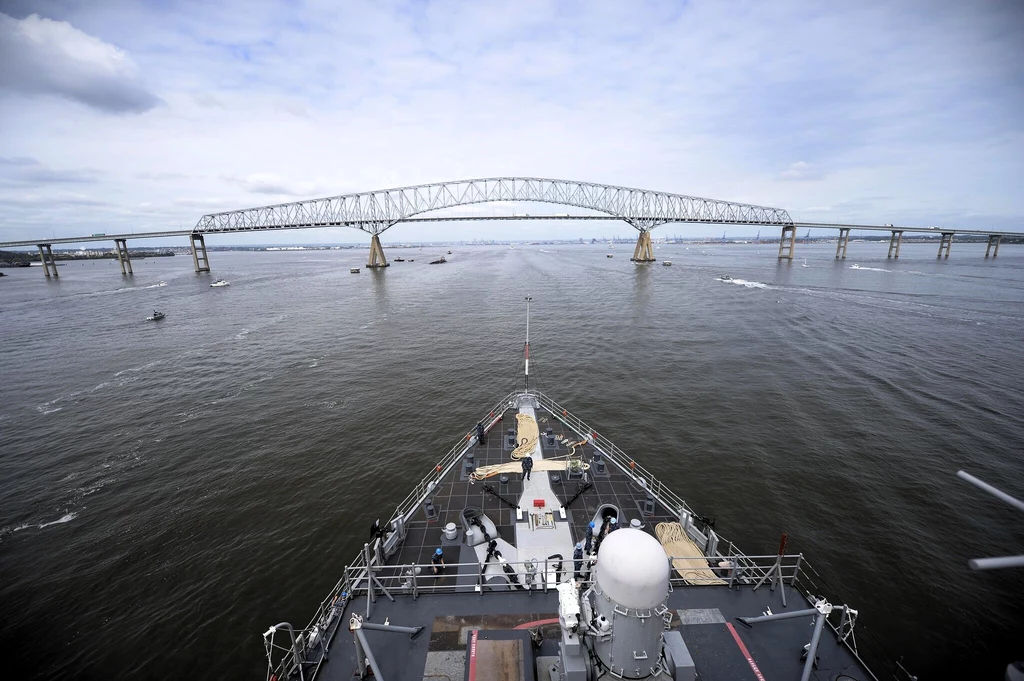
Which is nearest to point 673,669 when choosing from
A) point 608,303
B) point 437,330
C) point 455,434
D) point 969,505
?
point 455,434

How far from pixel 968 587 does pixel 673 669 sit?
2243 cm

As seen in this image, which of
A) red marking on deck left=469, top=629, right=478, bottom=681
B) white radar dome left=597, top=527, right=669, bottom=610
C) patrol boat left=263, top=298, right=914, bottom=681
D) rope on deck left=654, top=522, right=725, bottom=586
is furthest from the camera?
rope on deck left=654, top=522, right=725, bottom=586

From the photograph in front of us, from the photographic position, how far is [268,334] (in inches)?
2474

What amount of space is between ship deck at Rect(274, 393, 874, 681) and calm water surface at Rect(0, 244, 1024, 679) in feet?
23.2

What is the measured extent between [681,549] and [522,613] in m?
8.60

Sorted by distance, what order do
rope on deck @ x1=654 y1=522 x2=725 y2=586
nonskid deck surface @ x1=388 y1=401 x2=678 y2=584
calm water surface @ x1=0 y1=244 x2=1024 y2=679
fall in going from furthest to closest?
calm water surface @ x1=0 y1=244 x2=1024 y2=679
nonskid deck surface @ x1=388 y1=401 x2=678 y2=584
rope on deck @ x1=654 y1=522 x2=725 y2=586

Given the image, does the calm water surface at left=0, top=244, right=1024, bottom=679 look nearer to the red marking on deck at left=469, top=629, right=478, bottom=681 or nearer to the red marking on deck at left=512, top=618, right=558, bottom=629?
the red marking on deck at left=512, top=618, right=558, bottom=629

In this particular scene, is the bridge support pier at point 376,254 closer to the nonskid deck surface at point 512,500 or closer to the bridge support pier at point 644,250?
the bridge support pier at point 644,250

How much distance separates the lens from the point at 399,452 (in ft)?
97.3

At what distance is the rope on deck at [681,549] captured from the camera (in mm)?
15297

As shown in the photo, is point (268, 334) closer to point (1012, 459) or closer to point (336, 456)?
point (336, 456)

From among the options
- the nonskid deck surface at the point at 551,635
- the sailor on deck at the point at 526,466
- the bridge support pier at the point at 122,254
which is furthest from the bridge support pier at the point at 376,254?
the nonskid deck surface at the point at 551,635

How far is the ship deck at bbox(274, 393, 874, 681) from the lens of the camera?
1041cm

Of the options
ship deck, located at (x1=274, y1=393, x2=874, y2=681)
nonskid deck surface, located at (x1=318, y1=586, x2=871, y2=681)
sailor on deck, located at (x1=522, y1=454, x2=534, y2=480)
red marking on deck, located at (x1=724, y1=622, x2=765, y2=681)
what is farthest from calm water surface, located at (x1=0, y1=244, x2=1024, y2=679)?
red marking on deck, located at (x1=724, y1=622, x2=765, y2=681)
